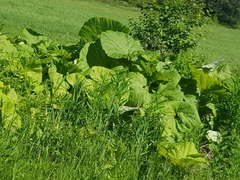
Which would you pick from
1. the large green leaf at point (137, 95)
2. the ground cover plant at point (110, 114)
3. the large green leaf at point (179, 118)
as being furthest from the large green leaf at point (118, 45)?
the large green leaf at point (179, 118)

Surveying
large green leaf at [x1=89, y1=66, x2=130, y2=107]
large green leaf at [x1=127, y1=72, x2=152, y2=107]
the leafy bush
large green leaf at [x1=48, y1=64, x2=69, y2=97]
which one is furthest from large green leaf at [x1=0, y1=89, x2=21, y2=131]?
the leafy bush

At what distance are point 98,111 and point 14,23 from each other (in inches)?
788

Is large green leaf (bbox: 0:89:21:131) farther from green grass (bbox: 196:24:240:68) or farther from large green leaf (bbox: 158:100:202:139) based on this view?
green grass (bbox: 196:24:240:68)

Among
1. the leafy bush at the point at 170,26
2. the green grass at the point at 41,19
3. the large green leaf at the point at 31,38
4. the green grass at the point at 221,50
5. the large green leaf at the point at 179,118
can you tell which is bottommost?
the green grass at the point at 221,50

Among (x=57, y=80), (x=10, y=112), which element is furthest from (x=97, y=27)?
(x=10, y=112)

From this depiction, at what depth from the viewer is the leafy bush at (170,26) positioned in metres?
11.8

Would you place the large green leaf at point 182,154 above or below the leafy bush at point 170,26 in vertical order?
above

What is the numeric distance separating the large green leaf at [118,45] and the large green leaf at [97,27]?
171mm

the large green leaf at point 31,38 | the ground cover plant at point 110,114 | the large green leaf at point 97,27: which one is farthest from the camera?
the large green leaf at point 31,38

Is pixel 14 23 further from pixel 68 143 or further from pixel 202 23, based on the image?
pixel 68 143

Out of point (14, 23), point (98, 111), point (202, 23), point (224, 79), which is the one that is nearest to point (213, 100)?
point (224, 79)

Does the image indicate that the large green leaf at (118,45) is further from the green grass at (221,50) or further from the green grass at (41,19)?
the green grass at (221,50)

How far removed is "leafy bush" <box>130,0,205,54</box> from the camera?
1183 centimetres

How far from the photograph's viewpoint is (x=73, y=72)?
395 centimetres
